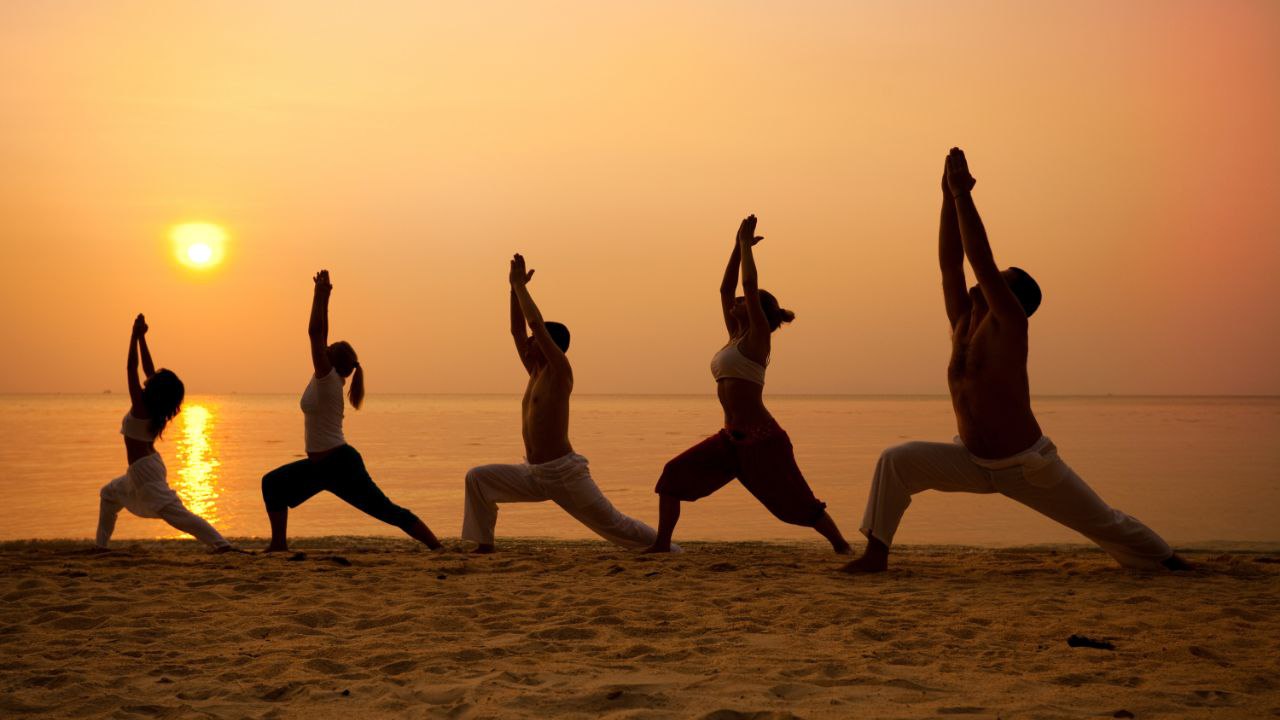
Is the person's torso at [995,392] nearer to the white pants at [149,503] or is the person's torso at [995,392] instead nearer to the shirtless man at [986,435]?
the shirtless man at [986,435]

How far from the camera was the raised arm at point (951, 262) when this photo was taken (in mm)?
6691

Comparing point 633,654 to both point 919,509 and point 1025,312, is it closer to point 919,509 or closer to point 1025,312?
point 1025,312

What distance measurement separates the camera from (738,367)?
809cm

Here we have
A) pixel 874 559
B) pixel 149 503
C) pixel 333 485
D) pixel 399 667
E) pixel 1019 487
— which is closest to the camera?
pixel 399 667

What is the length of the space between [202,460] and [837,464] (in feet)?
40.0

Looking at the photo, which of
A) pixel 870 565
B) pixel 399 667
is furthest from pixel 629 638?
pixel 870 565

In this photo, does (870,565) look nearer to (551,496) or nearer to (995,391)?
(995,391)

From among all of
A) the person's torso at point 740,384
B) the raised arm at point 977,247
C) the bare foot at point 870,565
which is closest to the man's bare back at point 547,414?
the person's torso at point 740,384

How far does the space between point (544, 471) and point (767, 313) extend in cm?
206

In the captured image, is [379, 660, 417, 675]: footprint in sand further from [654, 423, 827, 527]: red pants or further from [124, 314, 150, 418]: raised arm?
[124, 314, 150, 418]: raised arm

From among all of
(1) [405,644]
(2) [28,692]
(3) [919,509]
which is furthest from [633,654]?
(3) [919,509]

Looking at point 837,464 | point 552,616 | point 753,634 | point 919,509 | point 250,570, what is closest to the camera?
point 753,634

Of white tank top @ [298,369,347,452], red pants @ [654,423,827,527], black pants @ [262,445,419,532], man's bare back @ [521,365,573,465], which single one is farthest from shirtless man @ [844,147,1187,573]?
white tank top @ [298,369,347,452]

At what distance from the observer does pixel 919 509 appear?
12891 mm
